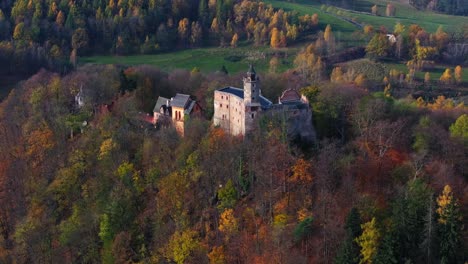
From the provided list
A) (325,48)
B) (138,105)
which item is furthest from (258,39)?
(138,105)

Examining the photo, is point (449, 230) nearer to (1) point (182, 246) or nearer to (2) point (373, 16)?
(1) point (182, 246)

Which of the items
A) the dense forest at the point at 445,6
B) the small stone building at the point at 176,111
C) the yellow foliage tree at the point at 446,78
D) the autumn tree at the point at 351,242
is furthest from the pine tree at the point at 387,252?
the dense forest at the point at 445,6

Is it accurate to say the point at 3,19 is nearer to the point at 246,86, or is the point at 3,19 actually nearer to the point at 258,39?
the point at 258,39

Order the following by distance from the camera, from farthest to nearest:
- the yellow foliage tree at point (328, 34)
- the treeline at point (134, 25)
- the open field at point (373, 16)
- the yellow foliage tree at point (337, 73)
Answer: the open field at point (373, 16) < the yellow foliage tree at point (328, 34) < the treeline at point (134, 25) < the yellow foliage tree at point (337, 73)

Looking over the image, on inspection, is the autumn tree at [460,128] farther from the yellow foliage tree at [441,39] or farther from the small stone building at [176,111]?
the yellow foliage tree at [441,39]

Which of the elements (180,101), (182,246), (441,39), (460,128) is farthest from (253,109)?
(441,39)

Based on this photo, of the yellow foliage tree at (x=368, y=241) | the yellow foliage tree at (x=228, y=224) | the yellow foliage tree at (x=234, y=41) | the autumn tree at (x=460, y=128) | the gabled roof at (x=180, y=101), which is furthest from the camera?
the yellow foliage tree at (x=234, y=41)

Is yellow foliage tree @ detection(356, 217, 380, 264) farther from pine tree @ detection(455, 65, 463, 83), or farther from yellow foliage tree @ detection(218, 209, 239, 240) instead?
pine tree @ detection(455, 65, 463, 83)
